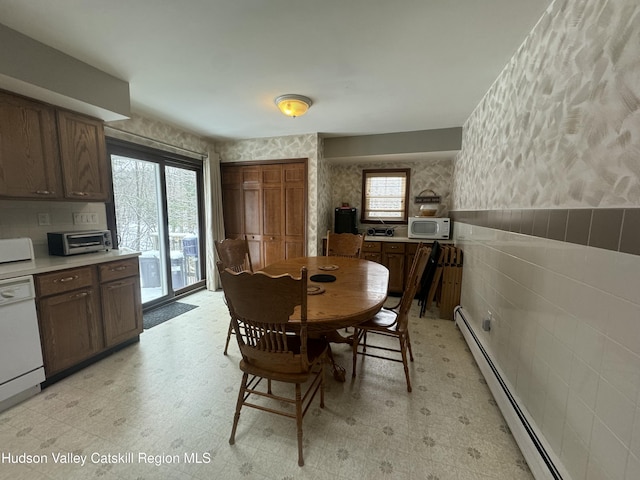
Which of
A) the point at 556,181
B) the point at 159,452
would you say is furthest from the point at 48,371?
the point at 556,181

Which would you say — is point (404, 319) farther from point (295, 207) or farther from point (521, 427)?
point (295, 207)

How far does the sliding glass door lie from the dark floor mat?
141 millimetres

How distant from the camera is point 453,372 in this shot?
2092 mm

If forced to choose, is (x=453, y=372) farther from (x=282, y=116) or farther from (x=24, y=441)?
(x=282, y=116)

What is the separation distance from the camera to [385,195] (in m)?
4.38

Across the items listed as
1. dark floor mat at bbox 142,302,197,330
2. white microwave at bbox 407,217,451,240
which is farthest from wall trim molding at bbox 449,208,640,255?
dark floor mat at bbox 142,302,197,330

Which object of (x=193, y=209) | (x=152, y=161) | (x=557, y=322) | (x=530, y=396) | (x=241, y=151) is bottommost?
(x=530, y=396)

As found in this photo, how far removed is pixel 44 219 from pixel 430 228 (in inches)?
169

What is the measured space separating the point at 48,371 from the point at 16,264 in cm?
82

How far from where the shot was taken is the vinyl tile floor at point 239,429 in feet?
4.32

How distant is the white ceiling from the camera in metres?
1.44

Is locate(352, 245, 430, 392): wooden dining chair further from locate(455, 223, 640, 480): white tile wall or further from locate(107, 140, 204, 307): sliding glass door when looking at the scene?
locate(107, 140, 204, 307): sliding glass door

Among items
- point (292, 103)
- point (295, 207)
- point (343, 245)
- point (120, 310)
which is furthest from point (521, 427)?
point (295, 207)

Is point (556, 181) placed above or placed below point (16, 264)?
above
